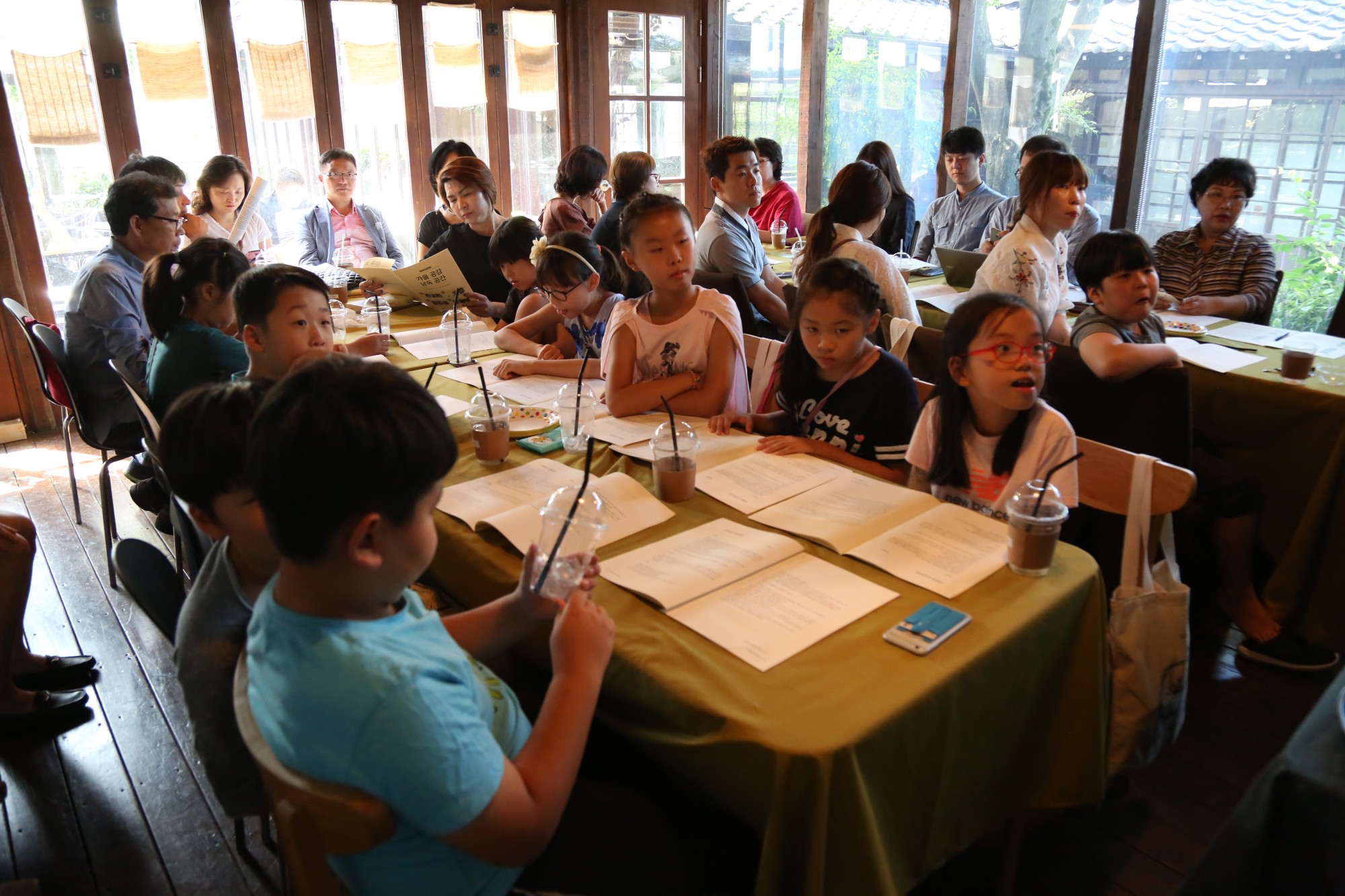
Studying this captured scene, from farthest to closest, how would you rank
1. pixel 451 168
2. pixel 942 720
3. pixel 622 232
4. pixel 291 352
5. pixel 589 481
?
pixel 451 168, pixel 622 232, pixel 291 352, pixel 589 481, pixel 942 720

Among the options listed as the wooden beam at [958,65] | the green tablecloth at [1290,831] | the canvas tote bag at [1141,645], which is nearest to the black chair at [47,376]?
the canvas tote bag at [1141,645]

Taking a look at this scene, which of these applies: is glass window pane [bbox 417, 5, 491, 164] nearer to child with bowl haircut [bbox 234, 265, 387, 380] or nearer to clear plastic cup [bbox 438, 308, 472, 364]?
clear plastic cup [bbox 438, 308, 472, 364]

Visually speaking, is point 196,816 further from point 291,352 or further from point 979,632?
point 979,632

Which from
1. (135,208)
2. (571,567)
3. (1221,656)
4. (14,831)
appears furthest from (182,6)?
(1221,656)

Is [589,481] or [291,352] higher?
[291,352]

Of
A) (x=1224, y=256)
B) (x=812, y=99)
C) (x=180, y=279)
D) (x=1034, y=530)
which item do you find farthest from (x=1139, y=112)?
(x=180, y=279)

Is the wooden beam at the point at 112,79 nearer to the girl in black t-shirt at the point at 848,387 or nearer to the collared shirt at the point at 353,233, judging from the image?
the collared shirt at the point at 353,233

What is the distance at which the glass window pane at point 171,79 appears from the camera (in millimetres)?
4191

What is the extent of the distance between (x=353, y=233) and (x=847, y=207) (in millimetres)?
2893

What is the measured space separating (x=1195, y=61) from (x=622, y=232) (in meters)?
3.38

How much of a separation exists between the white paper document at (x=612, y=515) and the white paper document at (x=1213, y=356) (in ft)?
5.83

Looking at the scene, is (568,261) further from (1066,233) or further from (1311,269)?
(1311,269)

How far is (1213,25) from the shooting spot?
3961 mm

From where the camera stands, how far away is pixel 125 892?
1.68 meters
